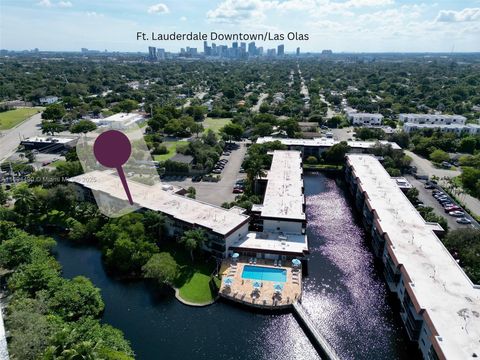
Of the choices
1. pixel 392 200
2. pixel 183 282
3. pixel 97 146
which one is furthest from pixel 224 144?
pixel 97 146

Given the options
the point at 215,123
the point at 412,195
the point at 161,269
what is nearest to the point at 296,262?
the point at 161,269

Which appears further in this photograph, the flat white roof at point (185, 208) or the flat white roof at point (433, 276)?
the flat white roof at point (185, 208)

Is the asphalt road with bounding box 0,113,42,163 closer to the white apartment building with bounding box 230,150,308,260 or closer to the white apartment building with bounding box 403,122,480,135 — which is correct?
the white apartment building with bounding box 230,150,308,260

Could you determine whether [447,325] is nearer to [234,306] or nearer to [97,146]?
[234,306]

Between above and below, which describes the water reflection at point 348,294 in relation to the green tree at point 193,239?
below

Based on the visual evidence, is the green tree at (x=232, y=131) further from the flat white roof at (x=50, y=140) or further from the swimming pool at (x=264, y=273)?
the swimming pool at (x=264, y=273)

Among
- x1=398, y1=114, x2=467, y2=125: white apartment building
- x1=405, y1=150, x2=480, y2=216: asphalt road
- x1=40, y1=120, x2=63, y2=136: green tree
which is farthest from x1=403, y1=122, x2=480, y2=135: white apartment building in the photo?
x1=40, y1=120, x2=63, y2=136: green tree

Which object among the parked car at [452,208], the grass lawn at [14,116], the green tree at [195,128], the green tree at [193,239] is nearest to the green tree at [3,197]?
the green tree at [193,239]

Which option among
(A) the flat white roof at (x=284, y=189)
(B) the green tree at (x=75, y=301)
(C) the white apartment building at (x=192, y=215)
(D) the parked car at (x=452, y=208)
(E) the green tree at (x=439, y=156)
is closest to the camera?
(B) the green tree at (x=75, y=301)
